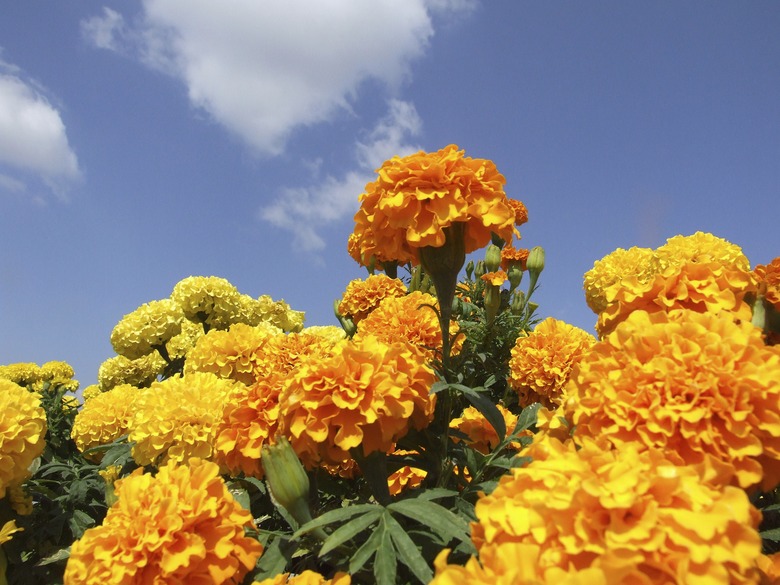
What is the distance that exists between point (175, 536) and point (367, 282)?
2.54m

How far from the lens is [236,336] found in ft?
10.8

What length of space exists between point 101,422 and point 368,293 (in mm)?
1740

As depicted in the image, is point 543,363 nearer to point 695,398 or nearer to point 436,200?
point 436,200

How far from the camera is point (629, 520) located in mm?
938

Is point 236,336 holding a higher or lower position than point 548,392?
higher

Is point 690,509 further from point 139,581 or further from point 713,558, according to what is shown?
point 139,581

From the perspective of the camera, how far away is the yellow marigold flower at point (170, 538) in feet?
5.00

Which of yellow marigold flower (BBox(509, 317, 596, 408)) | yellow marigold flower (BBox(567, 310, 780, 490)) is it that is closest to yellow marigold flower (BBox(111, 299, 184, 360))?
yellow marigold flower (BBox(509, 317, 596, 408))

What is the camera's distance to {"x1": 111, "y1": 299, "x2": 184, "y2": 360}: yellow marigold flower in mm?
5281

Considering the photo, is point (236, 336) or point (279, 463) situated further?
point (236, 336)

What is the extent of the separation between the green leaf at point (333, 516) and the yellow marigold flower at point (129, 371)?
15.7 feet

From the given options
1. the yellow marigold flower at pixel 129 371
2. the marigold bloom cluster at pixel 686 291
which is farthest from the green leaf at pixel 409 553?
the yellow marigold flower at pixel 129 371

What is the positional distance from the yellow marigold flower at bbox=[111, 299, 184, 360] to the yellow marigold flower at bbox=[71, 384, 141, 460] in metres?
1.54

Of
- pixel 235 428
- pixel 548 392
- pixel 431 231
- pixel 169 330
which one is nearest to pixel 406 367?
pixel 431 231
